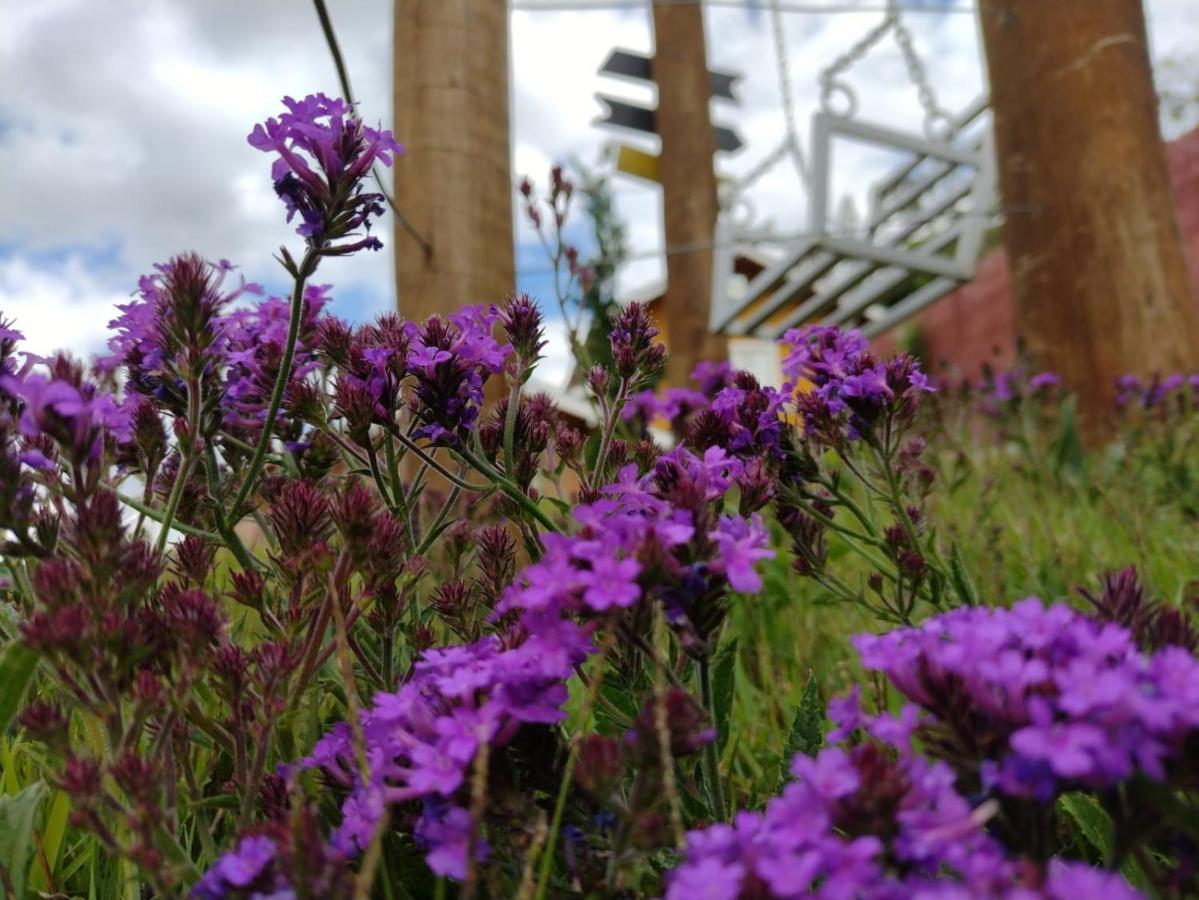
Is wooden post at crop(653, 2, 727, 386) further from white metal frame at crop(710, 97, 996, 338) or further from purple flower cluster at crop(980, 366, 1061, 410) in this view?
purple flower cluster at crop(980, 366, 1061, 410)

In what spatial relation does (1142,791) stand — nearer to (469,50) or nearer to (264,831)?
(264,831)

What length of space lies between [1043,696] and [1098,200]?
4110 mm

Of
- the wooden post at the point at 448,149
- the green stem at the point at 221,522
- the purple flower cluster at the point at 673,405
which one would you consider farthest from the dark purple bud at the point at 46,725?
the wooden post at the point at 448,149

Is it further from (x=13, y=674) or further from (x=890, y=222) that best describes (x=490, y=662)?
(x=890, y=222)

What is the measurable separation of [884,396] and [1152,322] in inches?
130

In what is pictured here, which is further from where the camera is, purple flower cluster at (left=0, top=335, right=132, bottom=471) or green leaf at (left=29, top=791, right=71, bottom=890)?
green leaf at (left=29, top=791, right=71, bottom=890)

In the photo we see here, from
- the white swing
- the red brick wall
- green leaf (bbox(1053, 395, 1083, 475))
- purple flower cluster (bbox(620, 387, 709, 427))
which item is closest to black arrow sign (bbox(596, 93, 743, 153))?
the white swing

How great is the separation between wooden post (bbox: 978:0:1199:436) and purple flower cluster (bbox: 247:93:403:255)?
386cm

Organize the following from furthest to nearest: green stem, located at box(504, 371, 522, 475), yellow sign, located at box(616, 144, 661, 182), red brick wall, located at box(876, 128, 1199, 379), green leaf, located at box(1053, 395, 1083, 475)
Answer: red brick wall, located at box(876, 128, 1199, 379) < yellow sign, located at box(616, 144, 661, 182) < green leaf, located at box(1053, 395, 1083, 475) < green stem, located at box(504, 371, 522, 475)

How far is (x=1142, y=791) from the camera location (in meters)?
0.56

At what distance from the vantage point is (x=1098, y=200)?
3922 mm

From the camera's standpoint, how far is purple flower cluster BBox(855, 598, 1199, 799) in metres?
0.51

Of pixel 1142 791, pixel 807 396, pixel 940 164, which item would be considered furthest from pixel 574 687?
pixel 940 164

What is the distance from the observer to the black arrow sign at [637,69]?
794 centimetres
